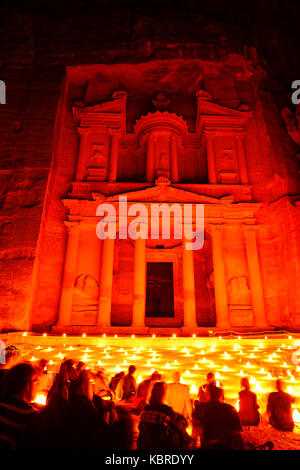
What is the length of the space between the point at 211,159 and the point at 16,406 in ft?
56.3

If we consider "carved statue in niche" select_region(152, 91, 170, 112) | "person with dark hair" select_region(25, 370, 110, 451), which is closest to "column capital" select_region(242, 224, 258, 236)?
"carved statue in niche" select_region(152, 91, 170, 112)

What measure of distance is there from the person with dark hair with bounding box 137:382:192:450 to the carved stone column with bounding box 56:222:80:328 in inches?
432

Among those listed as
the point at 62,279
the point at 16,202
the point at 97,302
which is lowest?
the point at 97,302

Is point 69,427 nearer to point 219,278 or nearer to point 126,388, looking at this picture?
point 126,388

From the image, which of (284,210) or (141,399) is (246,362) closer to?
(141,399)

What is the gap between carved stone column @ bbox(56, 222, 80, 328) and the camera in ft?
47.0

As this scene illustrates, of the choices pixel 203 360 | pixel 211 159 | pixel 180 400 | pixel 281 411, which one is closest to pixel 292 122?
pixel 211 159

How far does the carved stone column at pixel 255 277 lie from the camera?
14523 mm

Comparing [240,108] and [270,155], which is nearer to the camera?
[270,155]

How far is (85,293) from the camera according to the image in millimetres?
15125

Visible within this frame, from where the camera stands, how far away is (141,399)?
543 centimetres

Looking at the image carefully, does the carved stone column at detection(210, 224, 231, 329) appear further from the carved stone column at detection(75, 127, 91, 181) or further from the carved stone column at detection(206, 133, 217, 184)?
the carved stone column at detection(75, 127, 91, 181)
